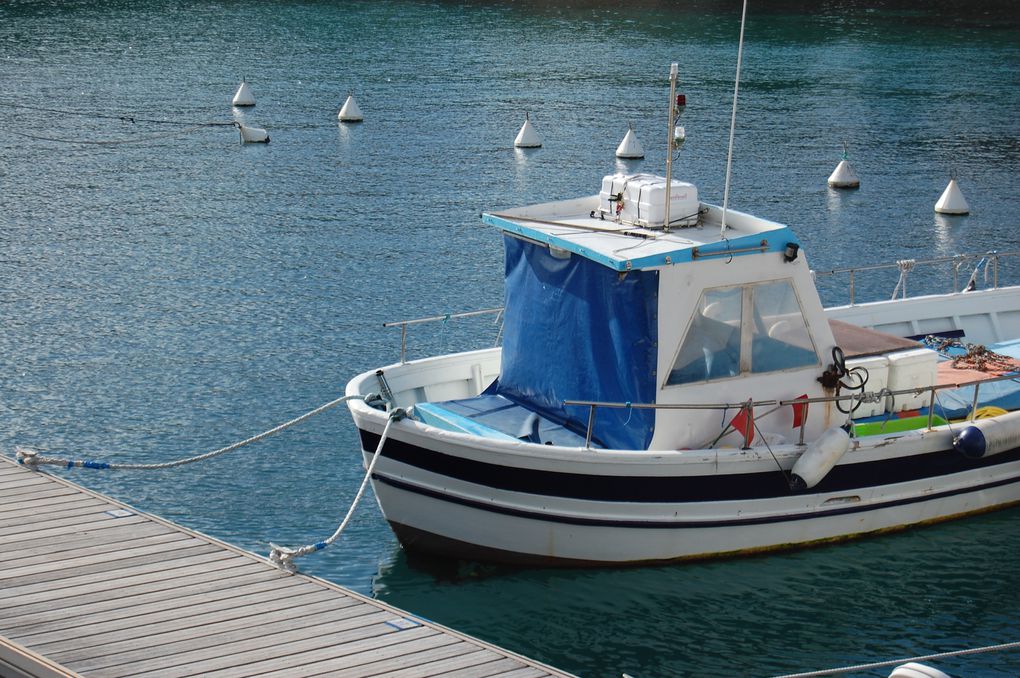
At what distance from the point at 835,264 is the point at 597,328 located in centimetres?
1522

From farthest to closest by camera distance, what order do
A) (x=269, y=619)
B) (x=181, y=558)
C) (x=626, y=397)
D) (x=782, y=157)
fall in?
(x=782, y=157)
(x=626, y=397)
(x=181, y=558)
(x=269, y=619)

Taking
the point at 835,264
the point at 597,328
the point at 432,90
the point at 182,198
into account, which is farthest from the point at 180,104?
the point at 597,328

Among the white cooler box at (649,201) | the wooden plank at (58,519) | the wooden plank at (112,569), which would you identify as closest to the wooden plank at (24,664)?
the wooden plank at (112,569)

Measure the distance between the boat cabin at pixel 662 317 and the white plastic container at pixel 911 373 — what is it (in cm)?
113

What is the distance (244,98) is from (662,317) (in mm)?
33837

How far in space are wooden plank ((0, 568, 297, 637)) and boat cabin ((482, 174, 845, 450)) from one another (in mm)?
3994

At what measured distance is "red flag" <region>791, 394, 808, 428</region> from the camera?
41.4ft

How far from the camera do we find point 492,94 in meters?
46.8

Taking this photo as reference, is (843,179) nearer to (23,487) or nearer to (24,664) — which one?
(23,487)

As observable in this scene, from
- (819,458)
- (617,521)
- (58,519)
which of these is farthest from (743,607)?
(58,519)

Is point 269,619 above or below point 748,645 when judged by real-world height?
above

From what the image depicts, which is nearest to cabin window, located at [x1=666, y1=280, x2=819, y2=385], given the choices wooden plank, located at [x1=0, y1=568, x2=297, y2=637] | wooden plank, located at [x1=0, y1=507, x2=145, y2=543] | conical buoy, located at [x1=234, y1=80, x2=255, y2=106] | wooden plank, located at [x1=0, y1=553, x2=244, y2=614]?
wooden plank, located at [x1=0, y1=568, x2=297, y2=637]

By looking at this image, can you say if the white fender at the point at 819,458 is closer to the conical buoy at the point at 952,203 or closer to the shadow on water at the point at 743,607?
the shadow on water at the point at 743,607

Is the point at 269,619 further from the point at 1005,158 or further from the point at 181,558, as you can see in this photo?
the point at 1005,158
